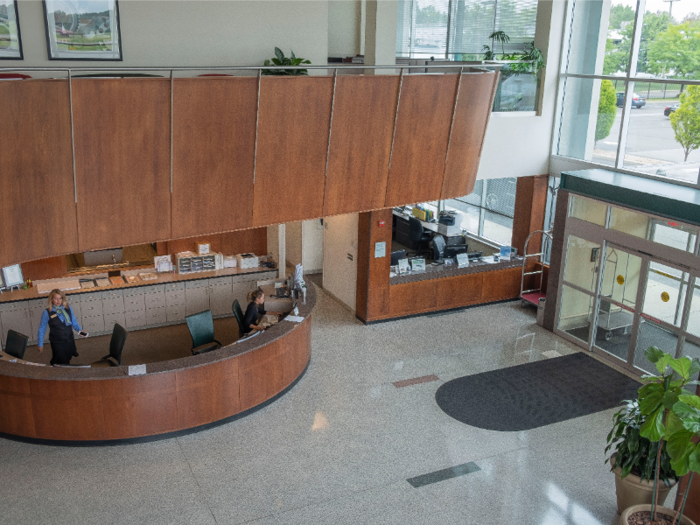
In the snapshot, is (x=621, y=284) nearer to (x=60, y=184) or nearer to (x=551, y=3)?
(x=551, y=3)

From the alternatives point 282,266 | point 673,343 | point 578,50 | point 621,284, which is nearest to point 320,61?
point 282,266

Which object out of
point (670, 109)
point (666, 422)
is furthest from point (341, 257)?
point (666, 422)

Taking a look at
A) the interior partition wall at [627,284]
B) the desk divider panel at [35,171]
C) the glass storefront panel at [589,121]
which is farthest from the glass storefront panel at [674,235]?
the desk divider panel at [35,171]

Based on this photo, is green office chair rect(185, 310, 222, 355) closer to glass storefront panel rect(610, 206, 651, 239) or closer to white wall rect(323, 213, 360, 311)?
white wall rect(323, 213, 360, 311)

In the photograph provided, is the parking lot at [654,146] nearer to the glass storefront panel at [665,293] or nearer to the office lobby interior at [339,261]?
the office lobby interior at [339,261]

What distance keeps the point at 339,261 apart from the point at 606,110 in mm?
5650

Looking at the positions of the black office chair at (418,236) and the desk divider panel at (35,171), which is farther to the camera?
the black office chair at (418,236)

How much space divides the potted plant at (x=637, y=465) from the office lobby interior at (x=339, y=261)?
1.16ft

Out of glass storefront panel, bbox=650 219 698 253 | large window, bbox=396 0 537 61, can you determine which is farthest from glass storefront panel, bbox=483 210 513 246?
glass storefront panel, bbox=650 219 698 253

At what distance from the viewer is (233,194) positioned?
7.13 metres

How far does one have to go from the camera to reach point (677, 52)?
9.91m

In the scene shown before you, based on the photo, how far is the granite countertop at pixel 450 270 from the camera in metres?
12.0

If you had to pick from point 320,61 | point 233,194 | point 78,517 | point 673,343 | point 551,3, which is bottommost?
point 78,517

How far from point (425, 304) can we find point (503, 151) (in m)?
3.27
